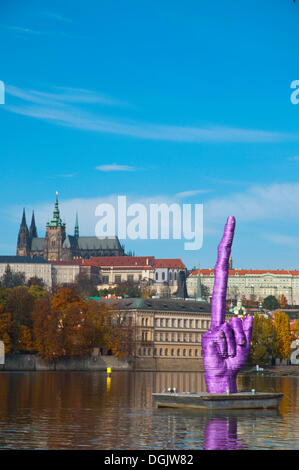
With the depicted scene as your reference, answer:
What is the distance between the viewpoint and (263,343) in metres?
140

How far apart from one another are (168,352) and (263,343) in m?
14.6

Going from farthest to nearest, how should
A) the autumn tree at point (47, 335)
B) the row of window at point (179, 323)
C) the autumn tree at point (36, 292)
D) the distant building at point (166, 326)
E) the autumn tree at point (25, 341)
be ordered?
the row of window at point (179, 323) → the distant building at point (166, 326) → the autumn tree at point (36, 292) → the autumn tree at point (25, 341) → the autumn tree at point (47, 335)

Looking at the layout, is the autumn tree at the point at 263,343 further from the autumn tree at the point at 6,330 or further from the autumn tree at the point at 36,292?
the autumn tree at the point at 6,330

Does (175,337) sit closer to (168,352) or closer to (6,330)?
(168,352)

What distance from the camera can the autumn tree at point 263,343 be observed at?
442 feet

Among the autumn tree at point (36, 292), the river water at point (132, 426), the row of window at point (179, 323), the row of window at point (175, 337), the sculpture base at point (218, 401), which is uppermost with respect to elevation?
the autumn tree at point (36, 292)

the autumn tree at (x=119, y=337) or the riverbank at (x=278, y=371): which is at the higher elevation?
the autumn tree at (x=119, y=337)

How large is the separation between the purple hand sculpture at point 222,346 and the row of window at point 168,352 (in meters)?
90.0

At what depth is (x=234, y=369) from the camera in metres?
47.3

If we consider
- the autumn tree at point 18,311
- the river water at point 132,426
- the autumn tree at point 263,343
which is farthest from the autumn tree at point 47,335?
the river water at point 132,426

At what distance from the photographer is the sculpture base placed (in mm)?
45625
